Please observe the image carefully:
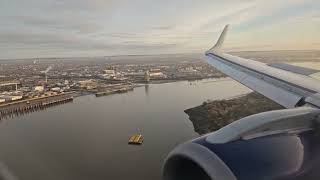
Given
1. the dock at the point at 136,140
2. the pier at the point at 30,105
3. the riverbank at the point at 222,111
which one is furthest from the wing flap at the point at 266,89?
the pier at the point at 30,105

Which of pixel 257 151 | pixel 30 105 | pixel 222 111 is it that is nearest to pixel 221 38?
pixel 257 151

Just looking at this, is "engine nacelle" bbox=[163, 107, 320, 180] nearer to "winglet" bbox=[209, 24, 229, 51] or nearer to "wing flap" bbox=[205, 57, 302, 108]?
"wing flap" bbox=[205, 57, 302, 108]

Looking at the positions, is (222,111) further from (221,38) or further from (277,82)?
(277,82)

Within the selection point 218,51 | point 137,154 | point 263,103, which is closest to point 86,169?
point 137,154

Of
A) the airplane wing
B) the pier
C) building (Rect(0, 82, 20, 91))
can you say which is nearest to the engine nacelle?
the airplane wing

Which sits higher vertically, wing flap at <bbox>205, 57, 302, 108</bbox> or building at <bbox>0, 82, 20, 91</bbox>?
wing flap at <bbox>205, 57, 302, 108</bbox>

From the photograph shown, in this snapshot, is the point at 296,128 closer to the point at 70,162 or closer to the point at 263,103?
the point at 70,162
